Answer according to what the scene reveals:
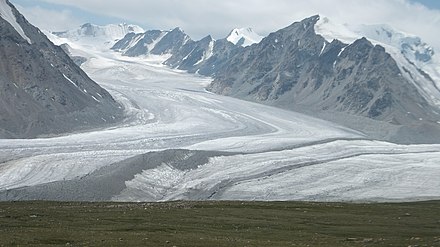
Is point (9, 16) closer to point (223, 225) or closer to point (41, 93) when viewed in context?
point (41, 93)

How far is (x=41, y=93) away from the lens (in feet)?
516

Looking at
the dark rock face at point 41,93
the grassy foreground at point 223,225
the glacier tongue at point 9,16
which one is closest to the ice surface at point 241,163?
the dark rock face at point 41,93

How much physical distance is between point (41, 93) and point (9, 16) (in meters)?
36.2

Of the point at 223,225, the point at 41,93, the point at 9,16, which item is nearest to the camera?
the point at 223,225

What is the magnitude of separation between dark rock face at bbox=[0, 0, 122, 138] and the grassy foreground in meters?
79.3

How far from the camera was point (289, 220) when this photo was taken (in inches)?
2104

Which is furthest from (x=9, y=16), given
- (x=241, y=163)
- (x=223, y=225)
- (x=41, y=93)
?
(x=223, y=225)

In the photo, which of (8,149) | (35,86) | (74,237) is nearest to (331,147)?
(8,149)

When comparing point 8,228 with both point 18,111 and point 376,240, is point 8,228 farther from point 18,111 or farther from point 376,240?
point 18,111

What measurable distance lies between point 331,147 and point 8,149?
209ft

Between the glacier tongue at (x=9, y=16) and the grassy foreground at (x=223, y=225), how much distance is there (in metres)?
124

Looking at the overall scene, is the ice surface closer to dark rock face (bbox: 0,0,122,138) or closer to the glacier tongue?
dark rock face (bbox: 0,0,122,138)

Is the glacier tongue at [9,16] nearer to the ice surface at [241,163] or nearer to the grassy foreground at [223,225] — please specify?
the ice surface at [241,163]

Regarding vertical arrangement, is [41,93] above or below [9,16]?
below
